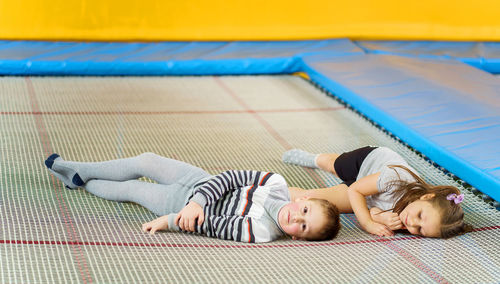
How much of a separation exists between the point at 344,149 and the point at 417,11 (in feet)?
7.26

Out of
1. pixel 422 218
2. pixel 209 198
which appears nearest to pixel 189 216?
pixel 209 198

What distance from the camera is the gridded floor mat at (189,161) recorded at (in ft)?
5.55

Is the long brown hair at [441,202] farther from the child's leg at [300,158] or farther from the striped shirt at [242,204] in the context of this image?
A: the child's leg at [300,158]

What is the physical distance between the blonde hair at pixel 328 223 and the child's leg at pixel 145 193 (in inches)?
16.9

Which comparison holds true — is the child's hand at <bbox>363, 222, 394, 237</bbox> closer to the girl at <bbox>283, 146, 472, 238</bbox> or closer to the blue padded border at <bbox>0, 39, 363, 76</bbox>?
the girl at <bbox>283, 146, 472, 238</bbox>

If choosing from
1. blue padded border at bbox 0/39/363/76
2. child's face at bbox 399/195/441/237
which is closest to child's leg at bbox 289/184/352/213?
child's face at bbox 399/195/441/237

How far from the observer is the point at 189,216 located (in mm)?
1857

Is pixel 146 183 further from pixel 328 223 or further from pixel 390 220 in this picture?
pixel 390 220

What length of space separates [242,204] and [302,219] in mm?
201

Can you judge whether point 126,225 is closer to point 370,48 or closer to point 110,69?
point 110,69

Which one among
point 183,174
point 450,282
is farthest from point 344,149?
point 450,282

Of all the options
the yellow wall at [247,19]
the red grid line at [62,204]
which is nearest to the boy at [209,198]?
the red grid line at [62,204]

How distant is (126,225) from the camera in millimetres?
1966

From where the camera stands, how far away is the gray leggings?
2035 millimetres
